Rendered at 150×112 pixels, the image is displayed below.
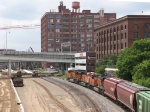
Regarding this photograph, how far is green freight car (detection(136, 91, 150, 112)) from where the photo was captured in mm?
21903

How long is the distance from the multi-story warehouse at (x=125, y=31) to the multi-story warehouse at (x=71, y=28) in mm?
73499

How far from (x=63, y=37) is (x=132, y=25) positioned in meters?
98.0

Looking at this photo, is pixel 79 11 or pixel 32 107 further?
pixel 79 11

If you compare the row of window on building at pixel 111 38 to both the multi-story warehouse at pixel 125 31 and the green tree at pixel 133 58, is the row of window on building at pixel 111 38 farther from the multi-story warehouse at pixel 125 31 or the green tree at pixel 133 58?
the green tree at pixel 133 58

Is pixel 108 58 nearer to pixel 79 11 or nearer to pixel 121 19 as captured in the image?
pixel 121 19

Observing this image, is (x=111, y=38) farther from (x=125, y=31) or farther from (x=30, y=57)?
(x=30, y=57)

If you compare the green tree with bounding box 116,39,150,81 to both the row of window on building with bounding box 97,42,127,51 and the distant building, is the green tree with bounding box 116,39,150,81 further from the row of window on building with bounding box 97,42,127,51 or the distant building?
the distant building

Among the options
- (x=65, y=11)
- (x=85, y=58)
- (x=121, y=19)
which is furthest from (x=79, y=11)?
(x=121, y=19)

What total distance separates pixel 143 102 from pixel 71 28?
163813mm

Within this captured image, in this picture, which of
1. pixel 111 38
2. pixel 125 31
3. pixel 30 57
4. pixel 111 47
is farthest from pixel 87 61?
pixel 125 31

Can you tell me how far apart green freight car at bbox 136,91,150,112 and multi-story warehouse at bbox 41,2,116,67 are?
515ft

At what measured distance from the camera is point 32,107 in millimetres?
37062

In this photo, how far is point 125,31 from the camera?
93.6 meters

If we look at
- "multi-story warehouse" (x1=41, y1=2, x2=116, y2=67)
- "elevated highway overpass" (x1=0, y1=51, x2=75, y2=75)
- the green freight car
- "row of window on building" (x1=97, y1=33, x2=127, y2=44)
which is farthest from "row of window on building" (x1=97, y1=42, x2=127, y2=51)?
the green freight car
